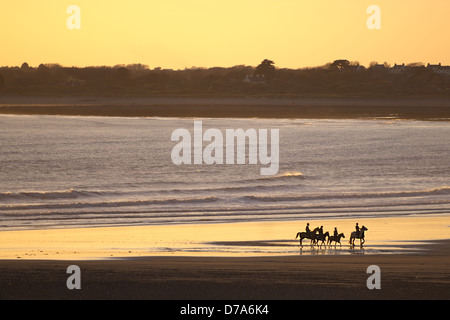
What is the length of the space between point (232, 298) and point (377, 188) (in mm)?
21584

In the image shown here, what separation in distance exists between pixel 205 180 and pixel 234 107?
62715 millimetres

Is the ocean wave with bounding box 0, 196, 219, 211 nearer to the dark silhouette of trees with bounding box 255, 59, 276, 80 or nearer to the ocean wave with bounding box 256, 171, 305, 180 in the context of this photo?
the ocean wave with bounding box 256, 171, 305, 180

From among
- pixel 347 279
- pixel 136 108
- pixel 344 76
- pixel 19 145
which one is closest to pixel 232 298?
pixel 347 279

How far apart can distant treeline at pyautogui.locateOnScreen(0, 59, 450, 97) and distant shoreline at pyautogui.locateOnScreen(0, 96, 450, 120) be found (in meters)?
10.2

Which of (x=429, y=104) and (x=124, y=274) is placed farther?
(x=429, y=104)

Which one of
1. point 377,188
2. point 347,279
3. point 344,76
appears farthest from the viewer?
point 344,76

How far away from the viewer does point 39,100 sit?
366 feet

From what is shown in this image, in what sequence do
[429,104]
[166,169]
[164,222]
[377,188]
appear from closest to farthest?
Result: 1. [164,222]
2. [377,188]
3. [166,169]
4. [429,104]

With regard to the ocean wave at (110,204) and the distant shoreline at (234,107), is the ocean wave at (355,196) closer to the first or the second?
the ocean wave at (110,204)

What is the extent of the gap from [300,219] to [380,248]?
634cm

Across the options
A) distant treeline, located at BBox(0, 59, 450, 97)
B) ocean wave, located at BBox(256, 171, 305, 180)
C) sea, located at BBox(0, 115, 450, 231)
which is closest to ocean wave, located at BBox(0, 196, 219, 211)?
sea, located at BBox(0, 115, 450, 231)

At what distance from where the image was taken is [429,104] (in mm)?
105812

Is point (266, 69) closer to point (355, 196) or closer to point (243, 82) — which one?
point (243, 82)

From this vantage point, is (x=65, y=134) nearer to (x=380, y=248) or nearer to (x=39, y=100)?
(x=380, y=248)
